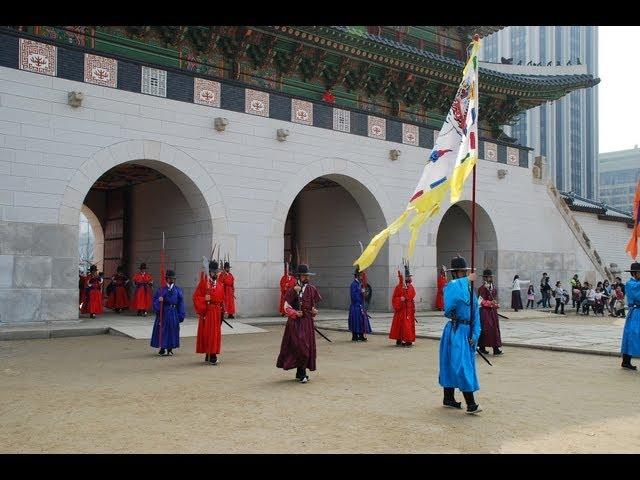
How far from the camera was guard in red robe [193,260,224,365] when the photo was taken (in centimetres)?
912

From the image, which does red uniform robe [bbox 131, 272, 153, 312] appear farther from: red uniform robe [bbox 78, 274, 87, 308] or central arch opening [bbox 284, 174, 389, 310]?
central arch opening [bbox 284, 174, 389, 310]

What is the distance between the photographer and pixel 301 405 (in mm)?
6176

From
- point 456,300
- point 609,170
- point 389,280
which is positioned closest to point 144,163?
point 389,280

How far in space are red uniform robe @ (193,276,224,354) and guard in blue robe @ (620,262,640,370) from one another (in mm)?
5973

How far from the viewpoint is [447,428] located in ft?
17.3

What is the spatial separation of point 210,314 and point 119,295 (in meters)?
10.0

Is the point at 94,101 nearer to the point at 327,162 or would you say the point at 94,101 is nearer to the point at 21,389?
the point at 327,162

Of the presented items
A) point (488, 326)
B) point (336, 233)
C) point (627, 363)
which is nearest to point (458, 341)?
point (627, 363)

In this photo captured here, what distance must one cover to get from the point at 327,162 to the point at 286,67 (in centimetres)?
292

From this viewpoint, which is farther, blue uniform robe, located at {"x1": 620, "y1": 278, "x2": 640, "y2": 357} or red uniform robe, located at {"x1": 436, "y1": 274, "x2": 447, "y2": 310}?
red uniform robe, located at {"x1": 436, "y1": 274, "x2": 447, "y2": 310}

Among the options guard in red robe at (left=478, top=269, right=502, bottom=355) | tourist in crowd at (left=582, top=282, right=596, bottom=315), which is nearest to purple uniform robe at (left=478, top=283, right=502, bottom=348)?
guard in red robe at (left=478, top=269, right=502, bottom=355)

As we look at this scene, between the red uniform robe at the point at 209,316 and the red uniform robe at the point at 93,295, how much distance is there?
7325 mm

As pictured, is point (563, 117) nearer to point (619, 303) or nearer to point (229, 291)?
point (619, 303)

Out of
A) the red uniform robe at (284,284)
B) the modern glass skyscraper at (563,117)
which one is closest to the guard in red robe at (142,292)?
the red uniform robe at (284,284)
